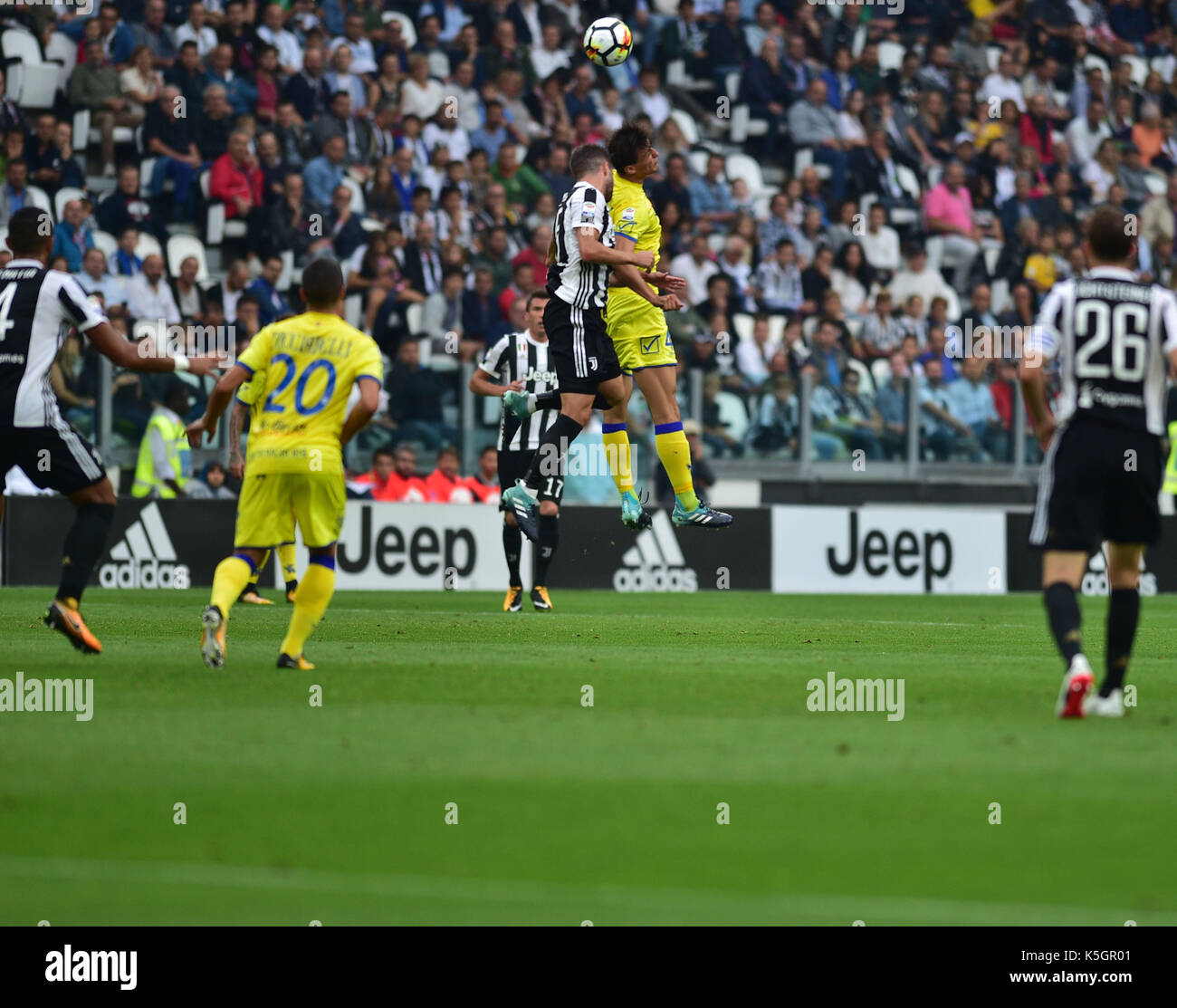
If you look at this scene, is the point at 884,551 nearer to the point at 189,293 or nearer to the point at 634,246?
the point at 189,293

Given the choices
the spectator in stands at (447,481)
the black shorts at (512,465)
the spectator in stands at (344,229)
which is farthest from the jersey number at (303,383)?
the spectator in stands at (344,229)

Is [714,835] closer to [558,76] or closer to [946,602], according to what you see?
[946,602]

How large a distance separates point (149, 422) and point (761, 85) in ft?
38.1

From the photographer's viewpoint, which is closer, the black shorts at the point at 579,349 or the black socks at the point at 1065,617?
the black socks at the point at 1065,617

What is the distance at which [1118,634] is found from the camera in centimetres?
791

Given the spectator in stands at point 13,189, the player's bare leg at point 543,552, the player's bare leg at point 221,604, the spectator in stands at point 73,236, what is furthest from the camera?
the spectator in stands at point 13,189

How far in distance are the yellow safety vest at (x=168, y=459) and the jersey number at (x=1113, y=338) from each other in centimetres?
1195

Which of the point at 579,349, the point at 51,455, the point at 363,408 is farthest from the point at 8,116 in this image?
the point at 363,408

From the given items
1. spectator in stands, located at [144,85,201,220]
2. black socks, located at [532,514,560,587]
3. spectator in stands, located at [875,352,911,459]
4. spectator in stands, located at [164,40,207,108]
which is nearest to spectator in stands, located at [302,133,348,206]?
spectator in stands, located at [144,85,201,220]

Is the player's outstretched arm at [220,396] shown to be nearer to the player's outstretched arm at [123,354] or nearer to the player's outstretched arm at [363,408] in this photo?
the player's outstretched arm at [123,354]

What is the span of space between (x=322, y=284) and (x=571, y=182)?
14.5 m

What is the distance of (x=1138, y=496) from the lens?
25.7ft

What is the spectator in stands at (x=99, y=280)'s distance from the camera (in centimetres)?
1894
